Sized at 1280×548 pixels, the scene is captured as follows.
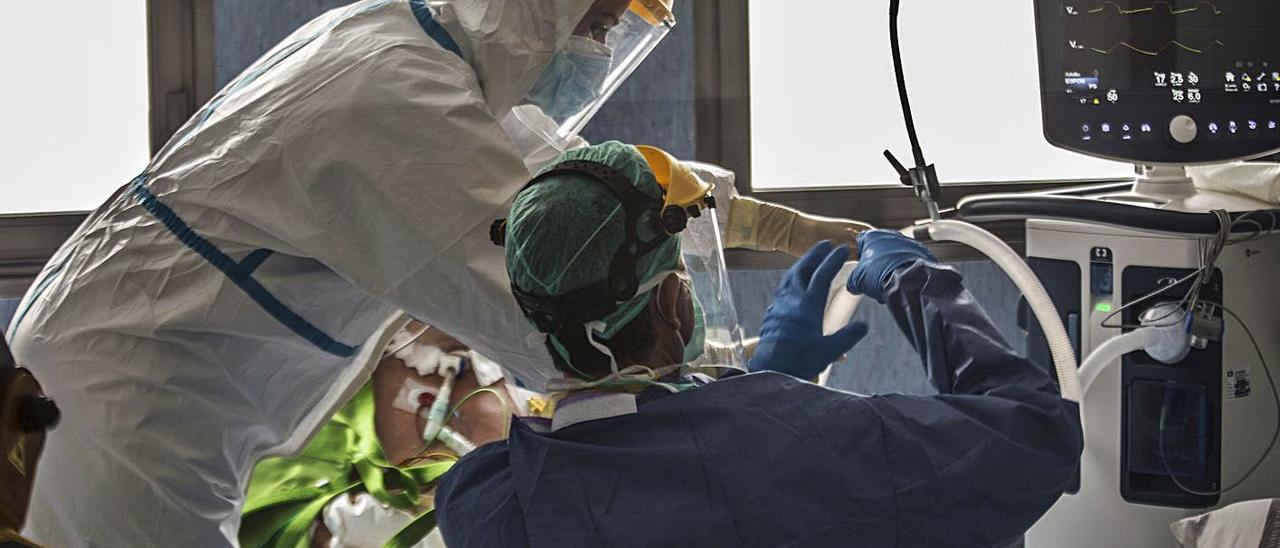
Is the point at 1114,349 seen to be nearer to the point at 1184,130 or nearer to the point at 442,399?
the point at 1184,130

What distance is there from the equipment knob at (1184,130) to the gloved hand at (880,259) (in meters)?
0.92

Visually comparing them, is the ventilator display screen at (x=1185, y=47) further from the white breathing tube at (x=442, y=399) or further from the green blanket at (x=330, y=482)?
the green blanket at (x=330, y=482)

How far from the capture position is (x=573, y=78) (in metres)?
1.67

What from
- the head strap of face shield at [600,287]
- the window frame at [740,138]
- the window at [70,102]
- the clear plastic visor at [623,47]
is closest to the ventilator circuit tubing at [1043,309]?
the clear plastic visor at [623,47]

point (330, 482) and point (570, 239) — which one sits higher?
point (570, 239)

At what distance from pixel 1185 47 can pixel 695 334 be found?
126cm

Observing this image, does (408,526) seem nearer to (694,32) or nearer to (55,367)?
(55,367)

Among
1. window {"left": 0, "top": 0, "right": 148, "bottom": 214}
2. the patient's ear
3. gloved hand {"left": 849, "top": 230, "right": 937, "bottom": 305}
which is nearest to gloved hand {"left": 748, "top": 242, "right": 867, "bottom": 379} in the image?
gloved hand {"left": 849, "top": 230, "right": 937, "bottom": 305}

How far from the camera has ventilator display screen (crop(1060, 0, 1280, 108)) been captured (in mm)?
2137

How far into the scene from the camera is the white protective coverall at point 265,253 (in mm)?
1407

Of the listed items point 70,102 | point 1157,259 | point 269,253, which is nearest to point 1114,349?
point 1157,259

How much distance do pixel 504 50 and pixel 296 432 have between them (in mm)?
633

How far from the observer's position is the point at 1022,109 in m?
2.81

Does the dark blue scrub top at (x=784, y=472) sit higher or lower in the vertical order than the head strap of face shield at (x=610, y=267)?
lower
